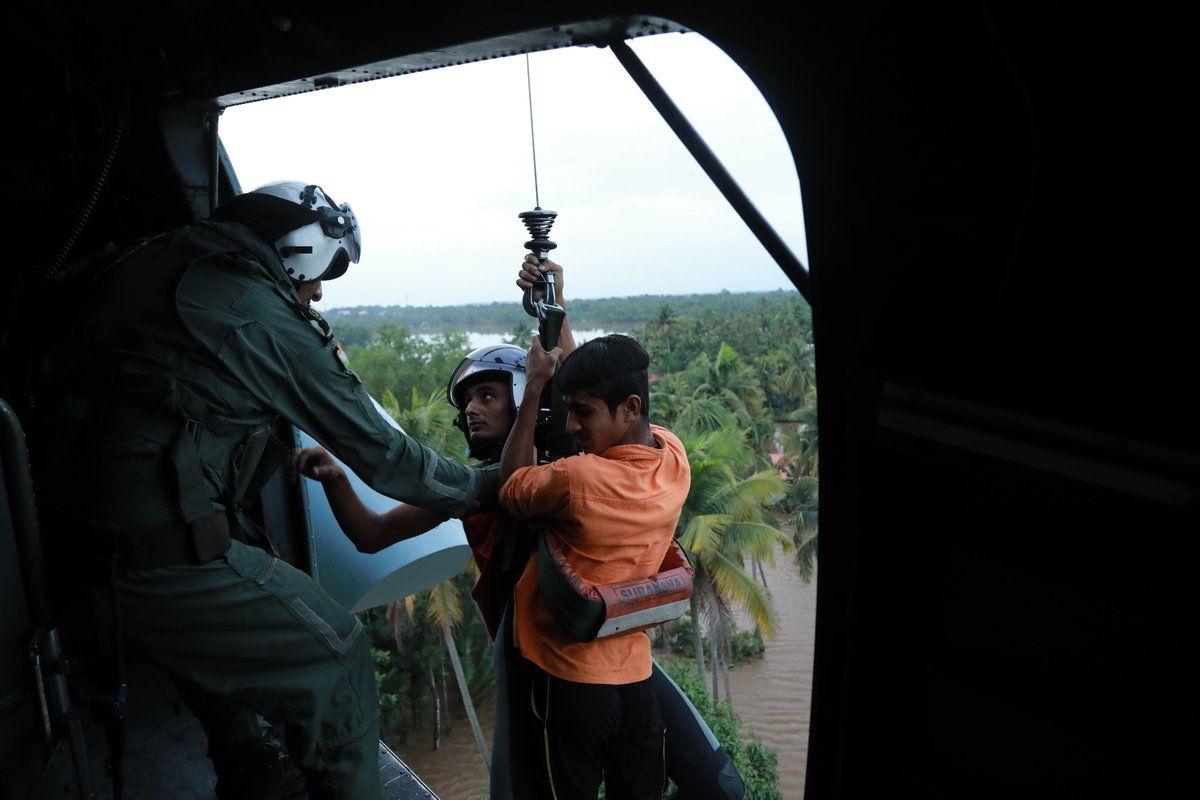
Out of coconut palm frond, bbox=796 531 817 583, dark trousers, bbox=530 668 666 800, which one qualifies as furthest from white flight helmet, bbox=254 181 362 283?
coconut palm frond, bbox=796 531 817 583

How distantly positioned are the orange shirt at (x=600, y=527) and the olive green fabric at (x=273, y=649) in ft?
2.06

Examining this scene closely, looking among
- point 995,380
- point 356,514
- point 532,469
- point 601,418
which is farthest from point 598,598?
point 995,380

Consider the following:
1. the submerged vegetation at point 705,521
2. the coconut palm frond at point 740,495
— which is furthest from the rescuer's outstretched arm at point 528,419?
the coconut palm frond at point 740,495

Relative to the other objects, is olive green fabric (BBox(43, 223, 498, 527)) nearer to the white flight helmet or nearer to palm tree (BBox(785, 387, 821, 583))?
the white flight helmet

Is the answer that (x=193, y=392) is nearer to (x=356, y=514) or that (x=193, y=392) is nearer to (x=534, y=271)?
(x=356, y=514)

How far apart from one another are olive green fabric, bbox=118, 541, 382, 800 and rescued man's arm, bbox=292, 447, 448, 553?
24 centimetres

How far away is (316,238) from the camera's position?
2.78 meters

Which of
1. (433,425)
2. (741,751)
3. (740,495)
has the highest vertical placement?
(433,425)

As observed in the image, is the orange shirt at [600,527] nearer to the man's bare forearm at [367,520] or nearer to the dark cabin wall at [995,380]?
the man's bare forearm at [367,520]

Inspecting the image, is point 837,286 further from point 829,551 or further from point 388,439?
point 388,439

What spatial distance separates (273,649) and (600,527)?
1.09 m

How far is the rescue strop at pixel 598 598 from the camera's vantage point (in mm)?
2195

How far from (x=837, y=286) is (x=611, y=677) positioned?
1323mm

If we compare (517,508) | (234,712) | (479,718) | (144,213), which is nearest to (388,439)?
(517,508)
